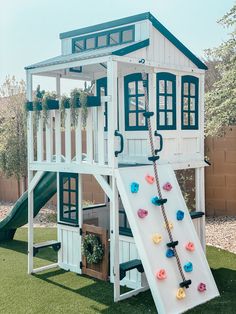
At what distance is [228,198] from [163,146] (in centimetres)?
452

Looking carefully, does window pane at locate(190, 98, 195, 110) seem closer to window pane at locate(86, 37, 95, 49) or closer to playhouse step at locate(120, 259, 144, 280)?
window pane at locate(86, 37, 95, 49)

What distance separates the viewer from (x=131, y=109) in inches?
264

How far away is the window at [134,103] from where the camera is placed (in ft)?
21.5

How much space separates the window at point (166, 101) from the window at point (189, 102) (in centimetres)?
23

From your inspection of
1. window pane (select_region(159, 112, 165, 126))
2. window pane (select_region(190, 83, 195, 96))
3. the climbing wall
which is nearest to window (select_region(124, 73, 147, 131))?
window pane (select_region(159, 112, 165, 126))

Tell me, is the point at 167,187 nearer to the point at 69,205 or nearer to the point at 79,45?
the point at 69,205

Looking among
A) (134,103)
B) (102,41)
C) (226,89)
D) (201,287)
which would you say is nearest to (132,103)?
(134,103)

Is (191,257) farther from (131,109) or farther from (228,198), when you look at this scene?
(228,198)

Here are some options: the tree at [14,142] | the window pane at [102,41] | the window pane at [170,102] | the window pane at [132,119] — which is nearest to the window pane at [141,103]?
the window pane at [132,119]

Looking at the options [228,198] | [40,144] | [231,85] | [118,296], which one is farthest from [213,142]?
[118,296]

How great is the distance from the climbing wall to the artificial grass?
0.23 m

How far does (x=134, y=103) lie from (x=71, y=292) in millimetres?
2864

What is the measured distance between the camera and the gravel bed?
27.8 feet

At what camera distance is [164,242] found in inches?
222
